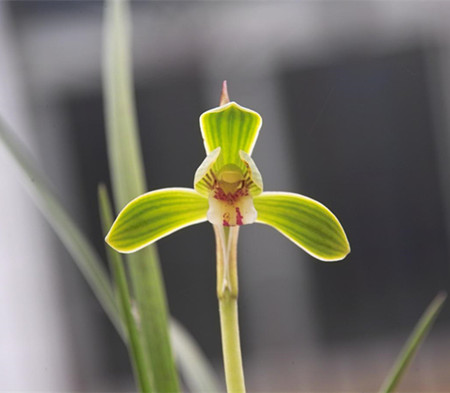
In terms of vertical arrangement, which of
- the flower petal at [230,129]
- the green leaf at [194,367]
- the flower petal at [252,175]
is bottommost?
the green leaf at [194,367]

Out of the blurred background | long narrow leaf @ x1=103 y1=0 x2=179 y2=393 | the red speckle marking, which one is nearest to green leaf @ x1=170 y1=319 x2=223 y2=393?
long narrow leaf @ x1=103 y1=0 x2=179 y2=393

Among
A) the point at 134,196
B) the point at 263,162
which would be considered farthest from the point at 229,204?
the point at 263,162

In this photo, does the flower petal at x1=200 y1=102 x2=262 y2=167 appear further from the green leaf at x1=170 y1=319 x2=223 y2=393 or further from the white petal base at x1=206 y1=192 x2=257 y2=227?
the green leaf at x1=170 y1=319 x2=223 y2=393

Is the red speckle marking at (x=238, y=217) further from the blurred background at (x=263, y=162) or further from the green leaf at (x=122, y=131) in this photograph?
the blurred background at (x=263, y=162)

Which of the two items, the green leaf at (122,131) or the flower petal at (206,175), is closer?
the flower petal at (206,175)

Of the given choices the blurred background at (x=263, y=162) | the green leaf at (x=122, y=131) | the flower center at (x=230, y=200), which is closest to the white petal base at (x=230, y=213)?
the flower center at (x=230, y=200)

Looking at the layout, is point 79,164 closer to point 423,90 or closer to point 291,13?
point 291,13
